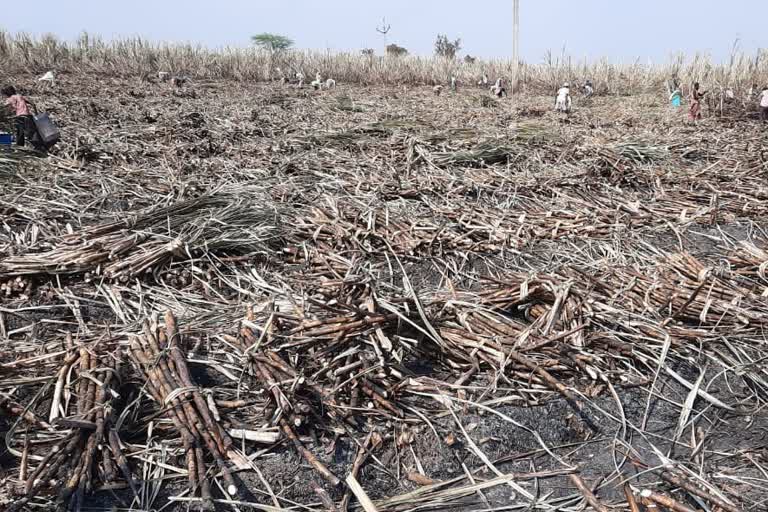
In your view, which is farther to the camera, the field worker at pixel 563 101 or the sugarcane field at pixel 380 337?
the field worker at pixel 563 101

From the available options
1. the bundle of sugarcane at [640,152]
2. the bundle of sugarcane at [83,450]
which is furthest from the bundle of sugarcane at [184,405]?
the bundle of sugarcane at [640,152]

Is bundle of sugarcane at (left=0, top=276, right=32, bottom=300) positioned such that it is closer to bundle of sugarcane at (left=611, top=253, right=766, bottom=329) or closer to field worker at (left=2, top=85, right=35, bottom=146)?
bundle of sugarcane at (left=611, top=253, right=766, bottom=329)

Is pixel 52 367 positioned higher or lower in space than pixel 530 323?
higher

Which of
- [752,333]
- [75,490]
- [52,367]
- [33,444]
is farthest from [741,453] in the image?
[52,367]

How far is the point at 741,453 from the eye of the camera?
6.05ft

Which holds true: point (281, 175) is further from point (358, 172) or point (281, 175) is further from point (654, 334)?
point (654, 334)

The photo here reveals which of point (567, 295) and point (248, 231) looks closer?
point (567, 295)

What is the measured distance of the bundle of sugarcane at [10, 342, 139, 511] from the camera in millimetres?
1507

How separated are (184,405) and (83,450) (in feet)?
1.06

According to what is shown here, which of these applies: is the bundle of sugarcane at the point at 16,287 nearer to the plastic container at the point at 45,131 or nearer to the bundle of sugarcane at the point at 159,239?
the bundle of sugarcane at the point at 159,239

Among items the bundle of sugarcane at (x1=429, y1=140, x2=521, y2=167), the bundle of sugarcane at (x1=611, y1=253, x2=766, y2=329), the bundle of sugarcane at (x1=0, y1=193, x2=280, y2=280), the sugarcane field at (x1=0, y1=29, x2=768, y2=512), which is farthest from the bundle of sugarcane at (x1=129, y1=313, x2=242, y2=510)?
the bundle of sugarcane at (x1=429, y1=140, x2=521, y2=167)

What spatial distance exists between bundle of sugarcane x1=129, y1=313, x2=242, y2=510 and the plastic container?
4.36m

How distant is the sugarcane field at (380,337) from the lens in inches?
65.8

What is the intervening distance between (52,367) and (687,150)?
6577mm
